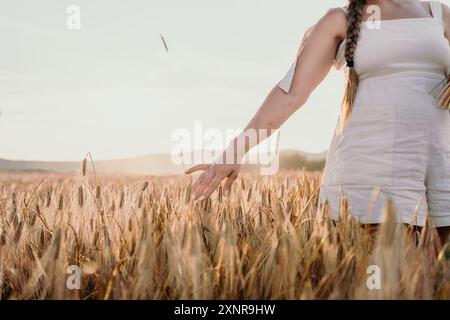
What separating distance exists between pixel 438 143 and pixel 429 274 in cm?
81

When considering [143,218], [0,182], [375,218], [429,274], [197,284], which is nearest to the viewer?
[197,284]

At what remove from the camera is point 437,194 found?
2.30 meters

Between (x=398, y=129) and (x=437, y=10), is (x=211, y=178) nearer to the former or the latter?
(x=398, y=129)

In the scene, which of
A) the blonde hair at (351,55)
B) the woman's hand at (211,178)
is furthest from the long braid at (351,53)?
the woman's hand at (211,178)

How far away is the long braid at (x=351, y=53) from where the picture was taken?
231 centimetres

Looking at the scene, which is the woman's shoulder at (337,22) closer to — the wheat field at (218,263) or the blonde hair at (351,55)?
the blonde hair at (351,55)

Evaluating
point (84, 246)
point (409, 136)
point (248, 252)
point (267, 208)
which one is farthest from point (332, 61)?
point (84, 246)

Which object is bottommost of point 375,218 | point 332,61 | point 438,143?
point 375,218

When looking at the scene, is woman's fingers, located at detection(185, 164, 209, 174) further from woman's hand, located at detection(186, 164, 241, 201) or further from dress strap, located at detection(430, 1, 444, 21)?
dress strap, located at detection(430, 1, 444, 21)

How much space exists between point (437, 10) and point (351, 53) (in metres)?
0.47

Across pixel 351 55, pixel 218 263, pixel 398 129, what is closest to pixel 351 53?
pixel 351 55

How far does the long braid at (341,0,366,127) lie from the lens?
2307mm

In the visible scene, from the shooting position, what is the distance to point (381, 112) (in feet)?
7.39

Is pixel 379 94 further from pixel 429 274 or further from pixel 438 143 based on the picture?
pixel 429 274
